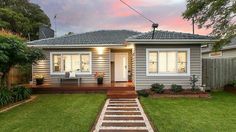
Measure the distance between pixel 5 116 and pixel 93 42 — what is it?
848cm

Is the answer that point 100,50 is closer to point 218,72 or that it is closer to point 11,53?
point 11,53

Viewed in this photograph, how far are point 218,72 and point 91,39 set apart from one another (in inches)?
324

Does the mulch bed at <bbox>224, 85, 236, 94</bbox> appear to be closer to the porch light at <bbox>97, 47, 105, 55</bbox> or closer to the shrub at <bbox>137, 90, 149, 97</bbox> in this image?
the shrub at <bbox>137, 90, 149, 97</bbox>

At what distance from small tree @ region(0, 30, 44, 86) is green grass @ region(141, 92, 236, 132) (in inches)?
223

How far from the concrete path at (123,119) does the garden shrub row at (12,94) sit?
13.2 feet

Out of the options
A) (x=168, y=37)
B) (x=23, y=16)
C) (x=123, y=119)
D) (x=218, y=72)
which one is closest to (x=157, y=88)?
(x=168, y=37)

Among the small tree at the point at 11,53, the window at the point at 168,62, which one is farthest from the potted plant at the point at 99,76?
the small tree at the point at 11,53

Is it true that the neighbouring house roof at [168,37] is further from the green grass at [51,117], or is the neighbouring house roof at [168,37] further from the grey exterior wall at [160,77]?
the green grass at [51,117]

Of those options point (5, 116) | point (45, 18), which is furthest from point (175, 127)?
point (45, 18)

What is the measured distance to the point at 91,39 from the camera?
17.2m

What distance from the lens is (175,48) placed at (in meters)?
13.9

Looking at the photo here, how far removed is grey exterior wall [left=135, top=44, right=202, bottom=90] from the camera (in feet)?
45.4

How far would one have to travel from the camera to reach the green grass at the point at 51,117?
696cm

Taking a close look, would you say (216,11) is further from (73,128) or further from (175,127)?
(73,128)
